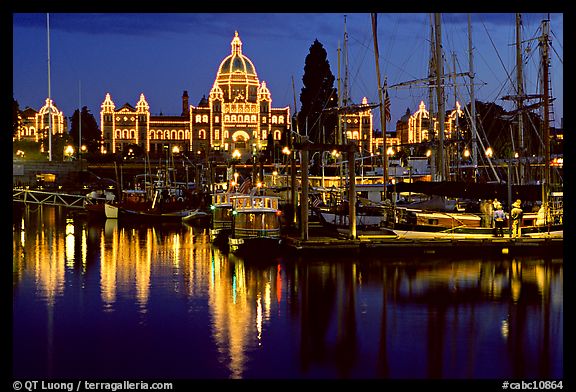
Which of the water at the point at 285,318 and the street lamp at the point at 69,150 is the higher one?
the street lamp at the point at 69,150

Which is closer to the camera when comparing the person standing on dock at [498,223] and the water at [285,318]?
the water at [285,318]

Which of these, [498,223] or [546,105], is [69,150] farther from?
[498,223]

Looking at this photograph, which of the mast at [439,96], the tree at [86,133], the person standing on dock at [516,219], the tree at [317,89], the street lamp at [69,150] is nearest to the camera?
the person standing on dock at [516,219]

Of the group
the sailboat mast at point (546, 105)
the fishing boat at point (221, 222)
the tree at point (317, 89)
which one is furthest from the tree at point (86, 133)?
the sailboat mast at point (546, 105)

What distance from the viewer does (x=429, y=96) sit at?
69.0 m

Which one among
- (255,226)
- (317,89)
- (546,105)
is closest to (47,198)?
(255,226)

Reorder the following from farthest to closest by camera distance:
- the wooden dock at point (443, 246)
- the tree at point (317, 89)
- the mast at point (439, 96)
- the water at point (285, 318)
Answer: the tree at point (317, 89) < the mast at point (439, 96) < the wooden dock at point (443, 246) < the water at point (285, 318)

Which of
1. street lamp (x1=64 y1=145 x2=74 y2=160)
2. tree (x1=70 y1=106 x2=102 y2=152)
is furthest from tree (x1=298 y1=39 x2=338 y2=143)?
tree (x1=70 y1=106 x2=102 y2=152)

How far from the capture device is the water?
23.6m

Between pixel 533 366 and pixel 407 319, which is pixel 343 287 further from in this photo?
pixel 533 366

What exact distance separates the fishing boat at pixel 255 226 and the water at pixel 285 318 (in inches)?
53.8

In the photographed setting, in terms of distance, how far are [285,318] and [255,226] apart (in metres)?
15.2

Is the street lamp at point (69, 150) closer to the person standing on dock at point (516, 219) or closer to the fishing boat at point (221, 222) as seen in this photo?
the fishing boat at point (221, 222)

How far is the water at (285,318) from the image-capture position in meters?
23.6
